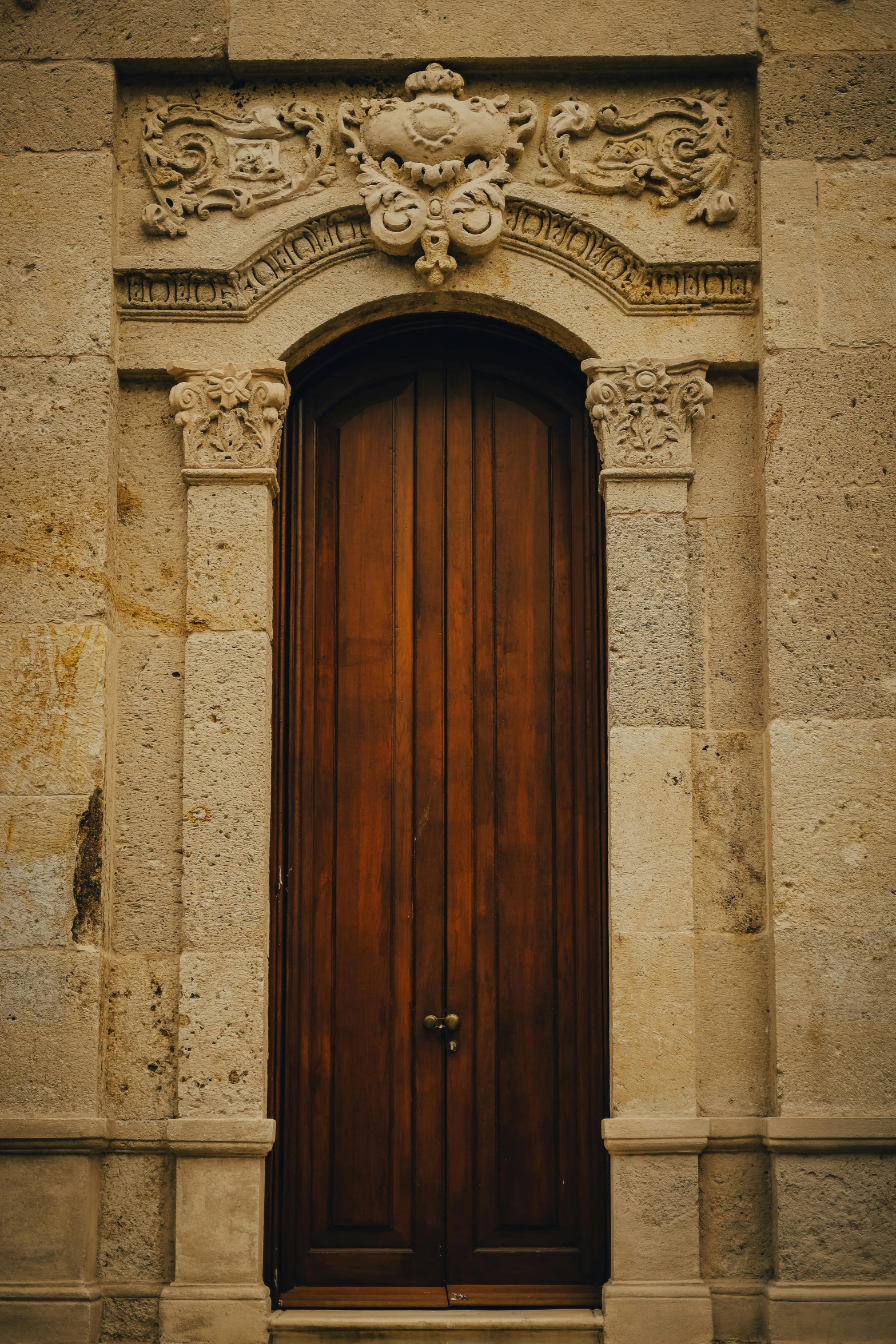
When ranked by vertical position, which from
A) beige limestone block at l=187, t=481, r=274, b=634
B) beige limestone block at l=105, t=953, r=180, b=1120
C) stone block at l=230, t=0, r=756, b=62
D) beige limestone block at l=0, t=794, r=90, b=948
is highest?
stone block at l=230, t=0, r=756, b=62

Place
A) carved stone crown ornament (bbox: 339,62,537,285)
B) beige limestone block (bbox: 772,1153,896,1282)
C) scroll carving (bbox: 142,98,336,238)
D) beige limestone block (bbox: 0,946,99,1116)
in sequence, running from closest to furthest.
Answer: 1. beige limestone block (bbox: 772,1153,896,1282)
2. beige limestone block (bbox: 0,946,99,1116)
3. carved stone crown ornament (bbox: 339,62,537,285)
4. scroll carving (bbox: 142,98,336,238)

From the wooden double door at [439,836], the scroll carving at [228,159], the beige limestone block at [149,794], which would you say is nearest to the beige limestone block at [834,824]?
the wooden double door at [439,836]

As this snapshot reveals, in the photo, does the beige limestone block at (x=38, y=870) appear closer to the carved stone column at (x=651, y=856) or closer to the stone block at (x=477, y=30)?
the carved stone column at (x=651, y=856)

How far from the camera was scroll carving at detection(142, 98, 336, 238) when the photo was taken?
6039 millimetres

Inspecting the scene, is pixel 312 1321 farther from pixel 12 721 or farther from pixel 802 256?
pixel 802 256

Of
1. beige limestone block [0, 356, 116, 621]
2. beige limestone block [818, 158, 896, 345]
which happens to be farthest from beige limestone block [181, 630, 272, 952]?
beige limestone block [818, 158, 896, 345]

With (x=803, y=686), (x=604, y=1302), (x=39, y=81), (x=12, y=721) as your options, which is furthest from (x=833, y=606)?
(x=39, y=81)

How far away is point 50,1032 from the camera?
18.0 feet

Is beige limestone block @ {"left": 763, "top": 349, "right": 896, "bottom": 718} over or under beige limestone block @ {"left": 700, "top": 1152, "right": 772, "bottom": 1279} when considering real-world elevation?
over

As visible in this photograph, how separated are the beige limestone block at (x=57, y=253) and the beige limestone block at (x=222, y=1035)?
2.40m

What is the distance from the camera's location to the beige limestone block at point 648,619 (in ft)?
18.8

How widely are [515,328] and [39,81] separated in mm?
2124

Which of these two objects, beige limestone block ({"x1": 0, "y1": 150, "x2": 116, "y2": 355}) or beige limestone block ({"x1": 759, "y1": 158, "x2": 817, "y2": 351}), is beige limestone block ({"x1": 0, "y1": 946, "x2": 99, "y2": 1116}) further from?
beige limestone block ({"x1": 759, "y1": 158, "x2": 817, "y2": 351})

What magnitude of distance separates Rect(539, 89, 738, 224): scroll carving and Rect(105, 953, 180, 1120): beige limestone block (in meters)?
3.45
